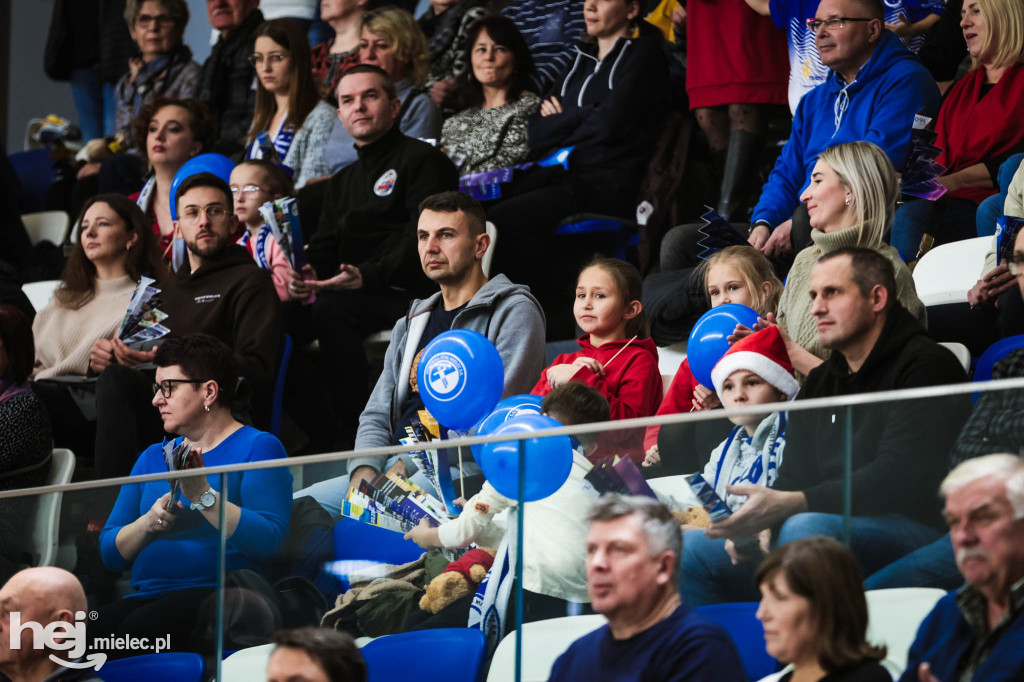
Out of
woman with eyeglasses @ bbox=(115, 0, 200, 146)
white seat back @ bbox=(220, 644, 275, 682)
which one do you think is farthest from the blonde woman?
woman with eyeglasses @ bbox=(115, 0, 200, 146)

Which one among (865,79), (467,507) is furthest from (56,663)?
(865,79)

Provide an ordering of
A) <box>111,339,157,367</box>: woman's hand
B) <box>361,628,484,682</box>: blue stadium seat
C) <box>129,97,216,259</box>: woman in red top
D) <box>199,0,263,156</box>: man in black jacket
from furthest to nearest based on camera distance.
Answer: <box>199,0,263,156</box>: man in black jacket, <box>129,97,216,259</box>: woman in red top, <box>111,339,157,367</box>: woman's hand, <box>361,628,484,682</box>: blue stadium seat

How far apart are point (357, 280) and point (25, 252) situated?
6.79ft

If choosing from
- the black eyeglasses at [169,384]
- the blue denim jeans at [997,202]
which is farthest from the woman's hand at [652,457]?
the blue denim jeans at [997,202]

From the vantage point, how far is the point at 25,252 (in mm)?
5863

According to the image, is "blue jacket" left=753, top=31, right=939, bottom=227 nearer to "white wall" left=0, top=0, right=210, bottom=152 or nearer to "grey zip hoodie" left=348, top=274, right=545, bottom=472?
"grey zip hoodie" left=348, top=274, right=545, bottom=472

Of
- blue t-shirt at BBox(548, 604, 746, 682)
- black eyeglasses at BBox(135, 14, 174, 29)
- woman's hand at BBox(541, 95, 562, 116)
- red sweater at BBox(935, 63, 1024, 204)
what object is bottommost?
blue t-shirt at BBox(548, 604, 746, 682)

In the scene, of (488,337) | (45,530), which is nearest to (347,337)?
(488,337)

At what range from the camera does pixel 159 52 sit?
643 cm

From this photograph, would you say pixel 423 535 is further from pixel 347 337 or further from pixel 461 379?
pixel 347 337

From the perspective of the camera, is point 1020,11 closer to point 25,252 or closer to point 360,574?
point 360,574

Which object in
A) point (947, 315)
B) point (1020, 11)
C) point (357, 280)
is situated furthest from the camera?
point (357, 280)

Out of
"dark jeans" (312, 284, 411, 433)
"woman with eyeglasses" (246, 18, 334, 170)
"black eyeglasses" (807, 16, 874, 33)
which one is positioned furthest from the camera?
"woman with eyeglasses" (246, 18, 334, 170)

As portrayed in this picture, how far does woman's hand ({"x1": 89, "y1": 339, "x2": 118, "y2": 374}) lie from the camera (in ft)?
14.0
